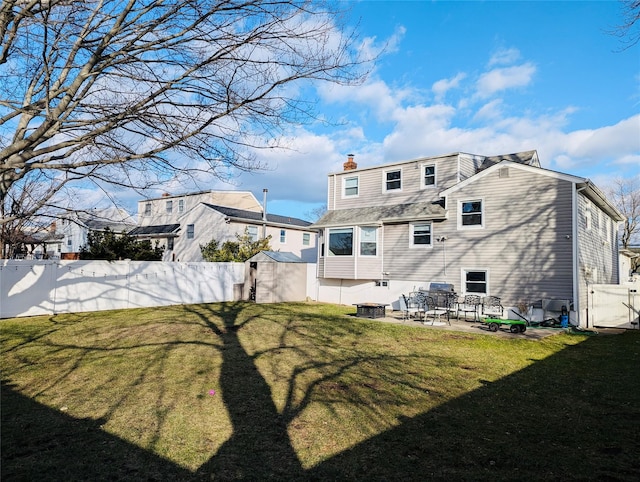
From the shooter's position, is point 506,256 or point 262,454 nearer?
point 262,454

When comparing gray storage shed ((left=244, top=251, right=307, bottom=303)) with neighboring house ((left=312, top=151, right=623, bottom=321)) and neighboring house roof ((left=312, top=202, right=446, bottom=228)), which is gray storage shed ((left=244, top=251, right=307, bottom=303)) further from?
neighboring house roof ((left=312, top=202, right=446, bottom=228))

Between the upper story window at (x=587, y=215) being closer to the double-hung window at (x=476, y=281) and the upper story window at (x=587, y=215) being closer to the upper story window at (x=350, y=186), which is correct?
the double-hung window at (x=476, y=281)

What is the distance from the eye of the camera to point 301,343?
1027 cm

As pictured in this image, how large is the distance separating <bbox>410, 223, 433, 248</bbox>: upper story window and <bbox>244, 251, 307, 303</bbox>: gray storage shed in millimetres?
6836

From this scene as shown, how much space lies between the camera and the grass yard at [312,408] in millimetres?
3877

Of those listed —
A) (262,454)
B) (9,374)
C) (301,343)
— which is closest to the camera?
(262,454)

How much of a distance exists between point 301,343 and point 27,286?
10.8m

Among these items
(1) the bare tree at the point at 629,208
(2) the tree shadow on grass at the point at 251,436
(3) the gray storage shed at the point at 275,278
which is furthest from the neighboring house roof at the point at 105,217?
(1) the bare tree at the point at 629,208

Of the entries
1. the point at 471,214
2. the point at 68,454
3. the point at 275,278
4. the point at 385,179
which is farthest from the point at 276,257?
the point at 68,454

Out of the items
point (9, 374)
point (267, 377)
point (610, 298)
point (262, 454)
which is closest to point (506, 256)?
point (610, 298)

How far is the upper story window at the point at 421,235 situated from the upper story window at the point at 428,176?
2.27 m

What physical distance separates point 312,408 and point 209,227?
2530 cm

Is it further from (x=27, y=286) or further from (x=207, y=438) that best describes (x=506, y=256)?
(x=27, y=286)

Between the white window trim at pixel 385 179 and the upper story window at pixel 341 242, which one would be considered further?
the upper story window at pixel 341 242
